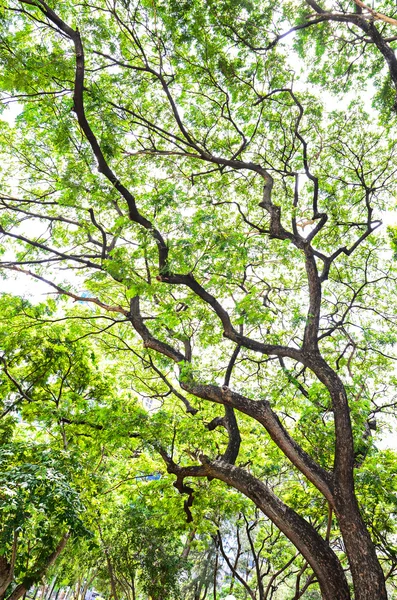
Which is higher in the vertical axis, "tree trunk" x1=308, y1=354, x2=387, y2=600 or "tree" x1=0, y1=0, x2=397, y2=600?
"tree" x1=0, y1=0, x2=397, y2=600

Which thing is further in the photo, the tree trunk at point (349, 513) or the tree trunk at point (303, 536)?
the tree trunk at point (303, 536)

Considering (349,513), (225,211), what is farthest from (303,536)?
(225,211)

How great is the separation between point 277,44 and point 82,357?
19.8 feet

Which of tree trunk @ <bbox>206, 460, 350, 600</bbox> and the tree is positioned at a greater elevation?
the tree

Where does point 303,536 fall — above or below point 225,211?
below

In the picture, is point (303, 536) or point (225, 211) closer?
point (303, 536)

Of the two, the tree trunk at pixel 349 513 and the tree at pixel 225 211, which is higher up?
the tree at pixel 225 211

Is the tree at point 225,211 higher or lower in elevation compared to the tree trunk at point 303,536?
higher

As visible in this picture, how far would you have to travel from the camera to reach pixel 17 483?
3.31 meters

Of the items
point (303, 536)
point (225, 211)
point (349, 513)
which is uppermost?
point (225, 211)

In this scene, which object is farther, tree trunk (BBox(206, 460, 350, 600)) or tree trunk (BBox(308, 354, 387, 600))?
tree trunk (BBox(206, 460, 350, 600))

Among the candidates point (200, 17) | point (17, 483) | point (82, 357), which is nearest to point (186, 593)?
point (82, 357)

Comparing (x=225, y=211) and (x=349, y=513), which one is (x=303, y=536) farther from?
(x=225, y=211)

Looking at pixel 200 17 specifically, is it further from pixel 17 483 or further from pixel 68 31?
pixel 17 483
